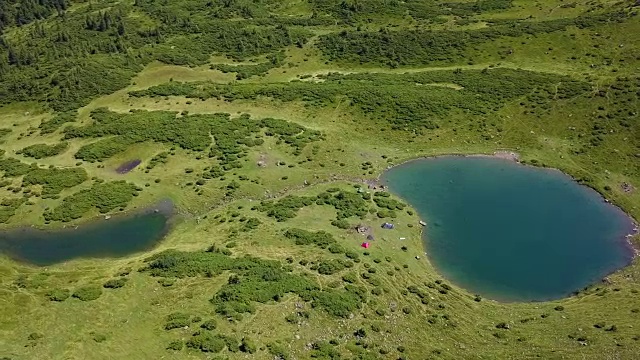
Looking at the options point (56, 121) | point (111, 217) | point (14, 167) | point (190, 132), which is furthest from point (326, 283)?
point (56, 121)

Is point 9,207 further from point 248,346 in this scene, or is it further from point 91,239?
point 248,346

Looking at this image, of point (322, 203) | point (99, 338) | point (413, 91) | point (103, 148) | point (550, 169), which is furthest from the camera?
point (413, 91)

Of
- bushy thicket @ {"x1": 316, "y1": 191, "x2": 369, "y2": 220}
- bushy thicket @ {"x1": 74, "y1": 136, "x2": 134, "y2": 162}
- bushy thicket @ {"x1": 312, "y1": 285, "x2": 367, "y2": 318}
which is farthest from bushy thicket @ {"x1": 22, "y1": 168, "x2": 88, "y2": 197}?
bushy thicket @ {"x1": 312, "y1": 285, "x2": 367, "y2": 318}

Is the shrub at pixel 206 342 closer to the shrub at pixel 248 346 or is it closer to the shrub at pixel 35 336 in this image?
→ the shrub at pixel 248 346

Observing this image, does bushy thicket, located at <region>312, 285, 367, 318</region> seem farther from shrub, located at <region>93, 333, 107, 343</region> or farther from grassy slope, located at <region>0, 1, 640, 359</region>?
shrub, located at <region>93, 333, 107, 343</region>

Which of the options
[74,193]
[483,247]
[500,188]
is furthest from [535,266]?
[74,193]

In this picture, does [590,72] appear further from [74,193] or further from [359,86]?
[74,193]

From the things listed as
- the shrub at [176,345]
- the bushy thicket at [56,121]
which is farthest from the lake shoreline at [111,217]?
the bushy thicket at [56,121]
